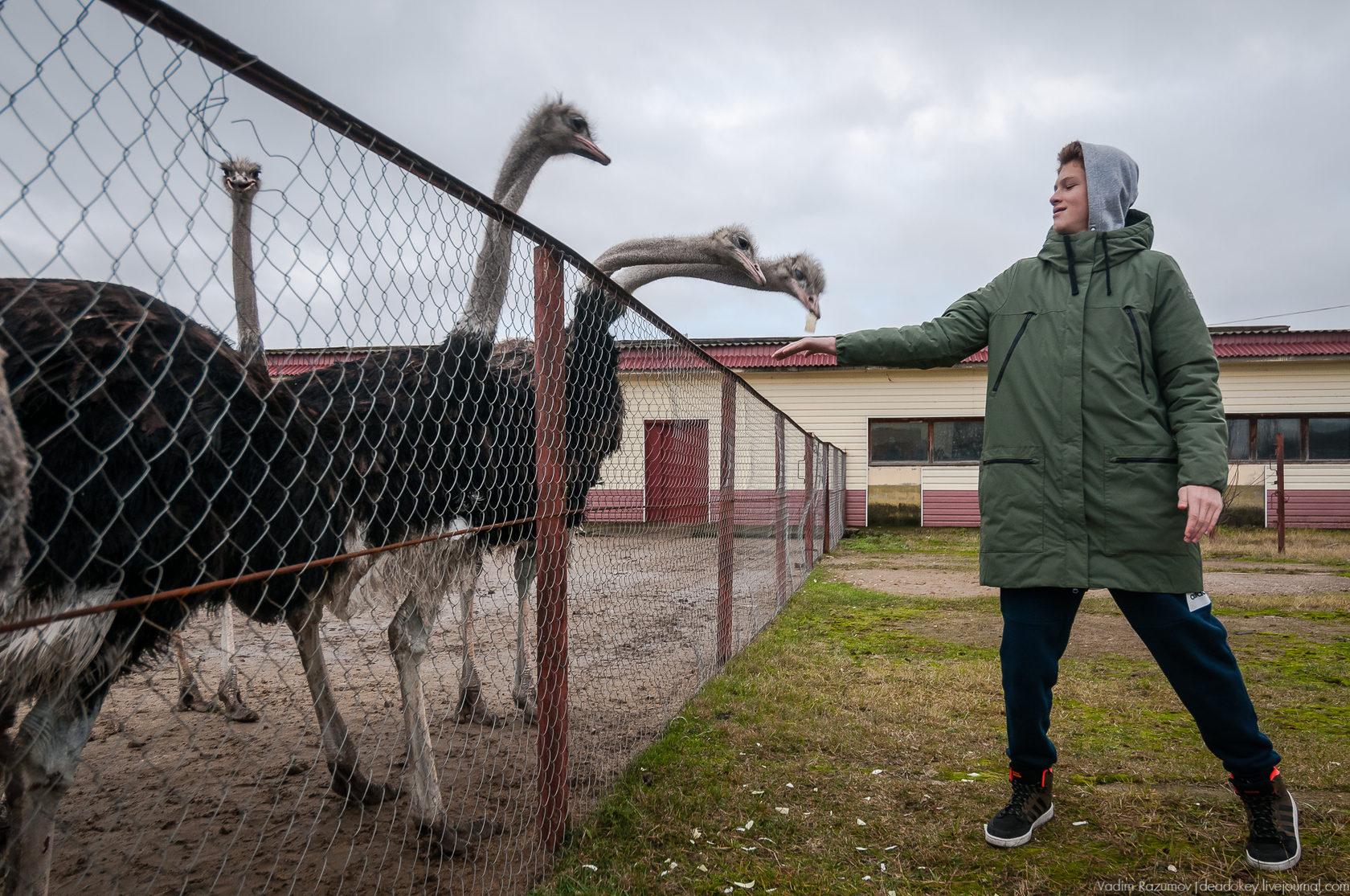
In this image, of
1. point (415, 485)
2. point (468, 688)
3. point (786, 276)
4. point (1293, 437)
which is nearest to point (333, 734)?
point (468, 688)

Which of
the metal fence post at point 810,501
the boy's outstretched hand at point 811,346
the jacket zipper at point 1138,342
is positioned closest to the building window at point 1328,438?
the metal fence post at point 810,501

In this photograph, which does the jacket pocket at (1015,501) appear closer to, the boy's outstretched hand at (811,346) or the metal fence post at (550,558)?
the boy's outstretched hand at (811,346)

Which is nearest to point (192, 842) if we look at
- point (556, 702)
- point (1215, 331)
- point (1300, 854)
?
point (556, 702)

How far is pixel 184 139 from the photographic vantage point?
1.16 meters

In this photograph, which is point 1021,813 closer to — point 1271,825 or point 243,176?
point 1271,825

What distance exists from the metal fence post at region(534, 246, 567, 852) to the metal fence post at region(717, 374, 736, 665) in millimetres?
2176

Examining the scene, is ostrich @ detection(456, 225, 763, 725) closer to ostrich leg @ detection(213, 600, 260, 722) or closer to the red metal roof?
ostrich leg @ detection(213, 600, 260, 722)

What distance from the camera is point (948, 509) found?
14.9m

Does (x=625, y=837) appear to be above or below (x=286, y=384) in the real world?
below

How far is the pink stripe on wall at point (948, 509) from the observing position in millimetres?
14781

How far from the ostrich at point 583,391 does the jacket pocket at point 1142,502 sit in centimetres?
154

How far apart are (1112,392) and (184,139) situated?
2176 millimetres

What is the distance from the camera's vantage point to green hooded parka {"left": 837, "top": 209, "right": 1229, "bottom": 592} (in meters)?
2.20

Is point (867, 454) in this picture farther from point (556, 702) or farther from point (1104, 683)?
point (556, 702)
